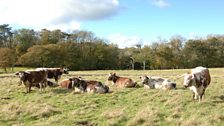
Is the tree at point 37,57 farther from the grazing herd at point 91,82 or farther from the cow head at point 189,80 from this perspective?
the cow head at point 189,80

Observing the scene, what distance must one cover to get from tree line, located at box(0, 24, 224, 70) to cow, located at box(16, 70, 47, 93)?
6617cm

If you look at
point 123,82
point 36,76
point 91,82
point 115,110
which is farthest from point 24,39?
point 115,110

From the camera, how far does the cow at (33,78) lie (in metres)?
22.6

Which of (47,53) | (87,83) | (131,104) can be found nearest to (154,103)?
(131,104)

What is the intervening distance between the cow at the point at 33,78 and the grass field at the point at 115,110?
8.19 ft

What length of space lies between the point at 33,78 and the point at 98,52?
77498 mm

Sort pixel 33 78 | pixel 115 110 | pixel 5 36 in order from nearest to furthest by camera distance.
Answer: pixel 115 110 → pixel 33 78 → pixel 5 36

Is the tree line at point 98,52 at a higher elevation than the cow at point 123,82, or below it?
higher

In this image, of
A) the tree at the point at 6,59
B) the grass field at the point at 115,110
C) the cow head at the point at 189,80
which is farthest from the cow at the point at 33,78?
the tree at the point at 6,59

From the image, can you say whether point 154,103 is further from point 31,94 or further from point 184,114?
point 31,94

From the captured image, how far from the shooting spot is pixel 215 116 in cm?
1300

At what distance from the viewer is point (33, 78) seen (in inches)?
903

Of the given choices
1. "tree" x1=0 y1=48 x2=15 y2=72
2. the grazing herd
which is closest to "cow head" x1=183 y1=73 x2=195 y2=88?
the grazing herd

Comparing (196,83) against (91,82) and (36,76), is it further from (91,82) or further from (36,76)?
(36,76)
